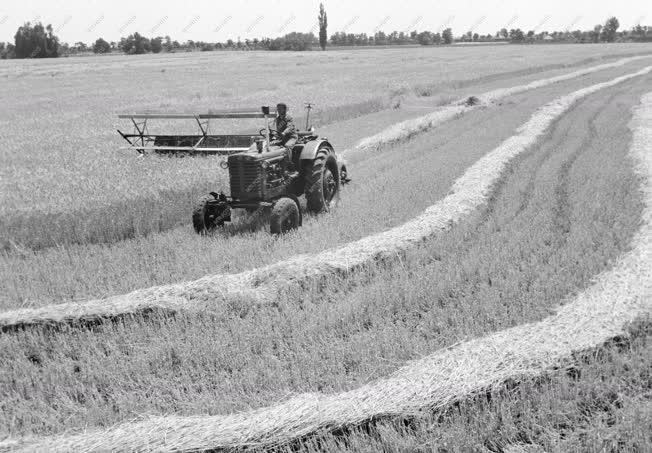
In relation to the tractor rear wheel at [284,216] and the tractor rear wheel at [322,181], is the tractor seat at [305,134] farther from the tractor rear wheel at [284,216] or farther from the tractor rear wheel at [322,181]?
the tractor rear wheel at [284,216]

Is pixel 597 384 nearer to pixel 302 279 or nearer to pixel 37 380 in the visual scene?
pixel 302 279

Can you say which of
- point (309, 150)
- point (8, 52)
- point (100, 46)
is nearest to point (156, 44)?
point (100, 46)

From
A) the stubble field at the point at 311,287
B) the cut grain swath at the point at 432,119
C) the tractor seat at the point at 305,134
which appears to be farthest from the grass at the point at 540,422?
the cut grain swath at the point at 432,119

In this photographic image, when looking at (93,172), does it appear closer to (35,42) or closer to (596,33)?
(35,42)

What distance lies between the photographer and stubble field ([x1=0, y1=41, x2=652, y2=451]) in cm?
418

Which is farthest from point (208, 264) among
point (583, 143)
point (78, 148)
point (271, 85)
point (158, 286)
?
point (271, 85)

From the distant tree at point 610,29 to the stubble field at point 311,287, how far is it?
114135 millimetres

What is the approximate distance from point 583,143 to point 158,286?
10.8m

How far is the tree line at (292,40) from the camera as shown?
92.9 meters

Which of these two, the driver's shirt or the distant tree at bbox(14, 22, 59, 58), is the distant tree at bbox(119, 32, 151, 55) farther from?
the driver's shirt

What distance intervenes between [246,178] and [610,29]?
418 ft

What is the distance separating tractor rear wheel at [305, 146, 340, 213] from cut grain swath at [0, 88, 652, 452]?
4.25 m

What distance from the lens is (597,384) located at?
411cm

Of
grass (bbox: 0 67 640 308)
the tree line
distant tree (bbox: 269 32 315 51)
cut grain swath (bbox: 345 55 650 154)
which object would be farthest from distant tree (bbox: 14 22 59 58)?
grass (bbox: 0 67 640 308)
